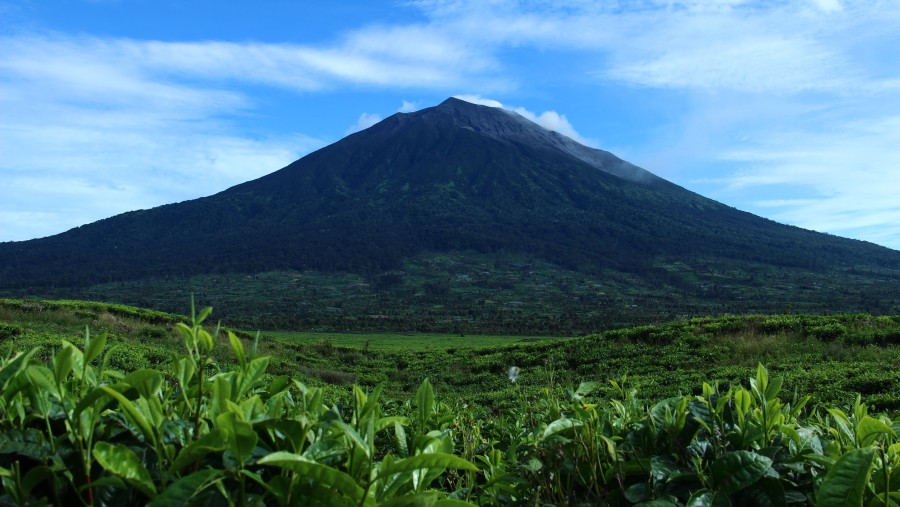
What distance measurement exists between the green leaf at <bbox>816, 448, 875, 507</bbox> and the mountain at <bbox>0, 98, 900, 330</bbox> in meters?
118

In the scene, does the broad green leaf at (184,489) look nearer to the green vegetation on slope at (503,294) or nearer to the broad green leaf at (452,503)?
the broad green leaf at (452,503)

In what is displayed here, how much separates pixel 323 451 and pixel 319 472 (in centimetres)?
14

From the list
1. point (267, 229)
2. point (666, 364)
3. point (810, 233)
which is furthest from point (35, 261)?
point (810, 233)

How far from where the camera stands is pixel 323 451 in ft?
3.86

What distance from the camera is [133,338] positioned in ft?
59.4

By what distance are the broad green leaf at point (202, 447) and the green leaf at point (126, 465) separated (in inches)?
2.4

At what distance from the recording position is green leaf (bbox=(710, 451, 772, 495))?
1.41 meters

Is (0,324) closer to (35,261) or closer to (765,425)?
(765,425)

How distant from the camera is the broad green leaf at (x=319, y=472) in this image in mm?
968

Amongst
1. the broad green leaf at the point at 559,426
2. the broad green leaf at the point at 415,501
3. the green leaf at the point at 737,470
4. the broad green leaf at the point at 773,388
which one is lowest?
the green leaf at the point at 737,470

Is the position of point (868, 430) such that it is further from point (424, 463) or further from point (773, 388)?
point (424, 463)

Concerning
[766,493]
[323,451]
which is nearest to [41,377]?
[323,451]

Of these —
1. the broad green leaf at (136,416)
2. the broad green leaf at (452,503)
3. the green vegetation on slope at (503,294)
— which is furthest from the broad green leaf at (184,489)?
the green vegetation on slope at (503,294)

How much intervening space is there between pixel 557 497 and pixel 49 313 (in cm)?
2270
